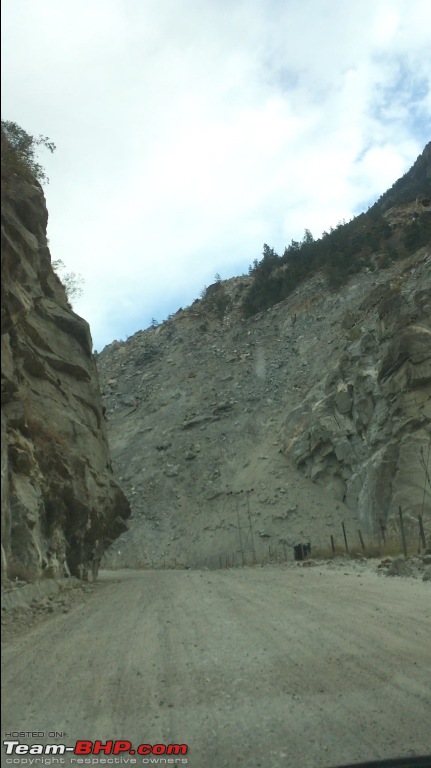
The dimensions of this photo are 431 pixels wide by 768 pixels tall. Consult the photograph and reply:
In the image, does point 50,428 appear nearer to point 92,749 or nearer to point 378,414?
point 92,749

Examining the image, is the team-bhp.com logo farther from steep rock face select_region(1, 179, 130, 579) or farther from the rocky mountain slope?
the rocky mountain slope

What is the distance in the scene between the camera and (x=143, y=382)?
6838 cm

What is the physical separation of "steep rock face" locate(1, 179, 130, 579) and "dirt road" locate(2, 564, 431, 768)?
4361 mm

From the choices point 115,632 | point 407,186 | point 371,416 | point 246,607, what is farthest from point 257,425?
point 407,186

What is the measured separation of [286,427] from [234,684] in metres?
44.5

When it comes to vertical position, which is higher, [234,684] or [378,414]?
[378,414]

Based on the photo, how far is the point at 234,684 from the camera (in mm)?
6016

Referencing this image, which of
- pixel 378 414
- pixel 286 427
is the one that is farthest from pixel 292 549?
pixel 286 427

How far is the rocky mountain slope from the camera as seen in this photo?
37938 mm

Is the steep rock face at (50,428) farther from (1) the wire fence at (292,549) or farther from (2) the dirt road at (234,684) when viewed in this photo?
(1) the wire fence at (292,549)

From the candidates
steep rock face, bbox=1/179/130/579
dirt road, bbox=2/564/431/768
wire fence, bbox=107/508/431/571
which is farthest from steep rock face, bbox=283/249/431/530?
dirt road, bbox=2/564/431/768

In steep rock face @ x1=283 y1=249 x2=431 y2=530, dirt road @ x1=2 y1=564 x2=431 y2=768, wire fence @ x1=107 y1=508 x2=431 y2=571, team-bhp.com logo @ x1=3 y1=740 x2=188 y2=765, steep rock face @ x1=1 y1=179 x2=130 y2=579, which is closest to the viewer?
team-bhp.com logo @ x1=3 y1=740 x2=188 y2=765

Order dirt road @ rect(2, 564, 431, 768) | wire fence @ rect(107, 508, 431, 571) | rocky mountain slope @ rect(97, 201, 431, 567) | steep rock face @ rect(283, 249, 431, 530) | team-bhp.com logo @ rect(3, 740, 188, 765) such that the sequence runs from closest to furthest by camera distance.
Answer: team-bhp.com logo @ rect(3, 740, 188, 765)
dirt road @ rect(2, 564, 431, 768)
wire fence @ rect(107, 508, 431, 571)
steep rock face @ rect(283, 249, 431, 530)
rocky mountain slope @ rect(97, 201, 431, 567)

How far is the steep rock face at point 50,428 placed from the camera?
41.4 feet
